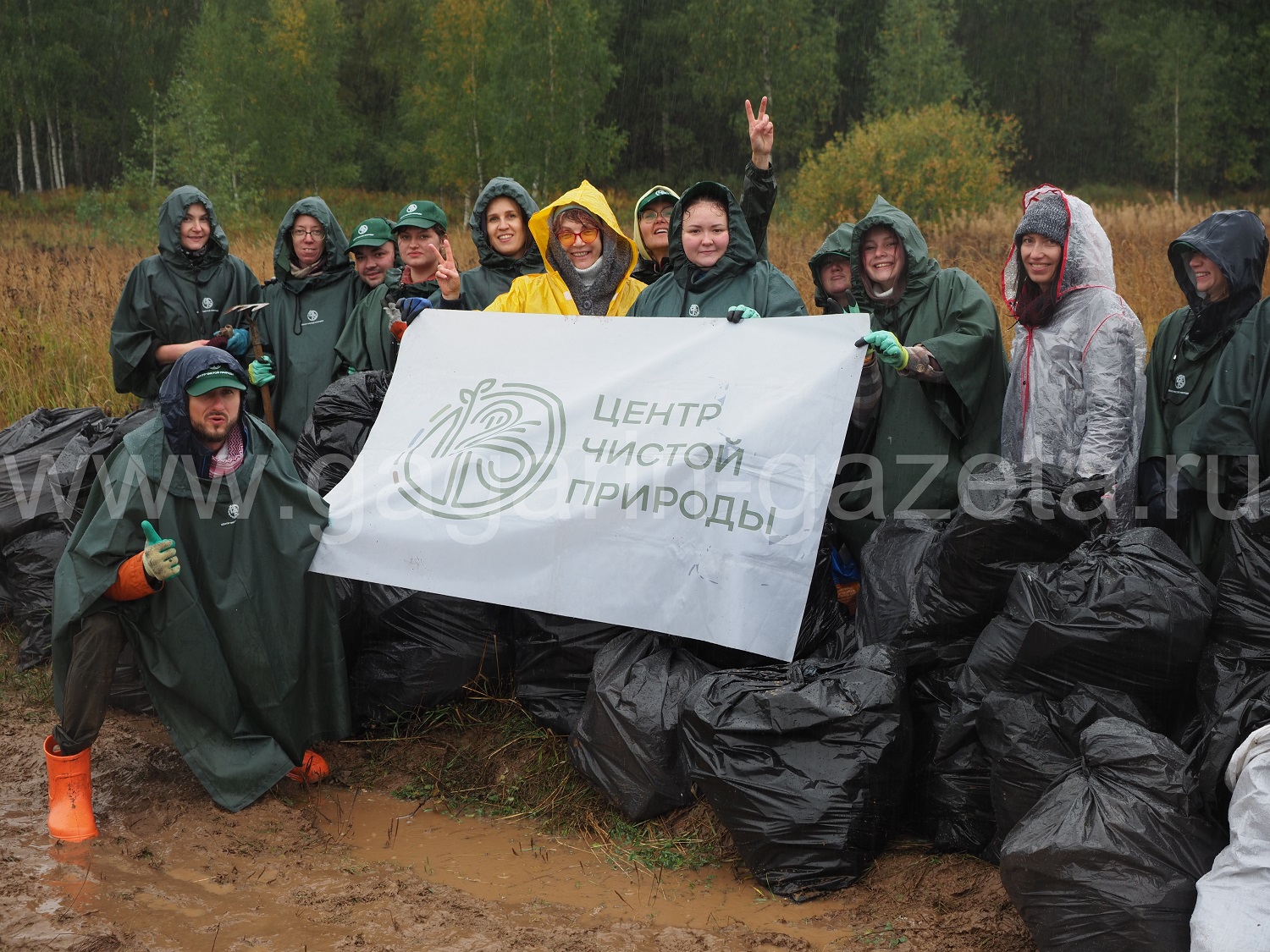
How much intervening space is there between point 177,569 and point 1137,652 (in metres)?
3.01

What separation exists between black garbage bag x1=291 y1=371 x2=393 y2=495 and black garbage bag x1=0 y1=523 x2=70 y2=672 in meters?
1.45

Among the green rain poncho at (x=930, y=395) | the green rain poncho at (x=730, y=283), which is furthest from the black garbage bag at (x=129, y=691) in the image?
the green rain poncho at (x=930, y=395)

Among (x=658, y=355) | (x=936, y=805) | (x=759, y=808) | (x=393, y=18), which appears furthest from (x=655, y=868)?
(x=393, y=18)

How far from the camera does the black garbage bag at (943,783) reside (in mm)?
3396

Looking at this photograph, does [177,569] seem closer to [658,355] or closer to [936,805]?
[658,355]

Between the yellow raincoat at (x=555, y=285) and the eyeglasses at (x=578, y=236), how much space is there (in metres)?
0.07

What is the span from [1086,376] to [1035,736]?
1.33 meters

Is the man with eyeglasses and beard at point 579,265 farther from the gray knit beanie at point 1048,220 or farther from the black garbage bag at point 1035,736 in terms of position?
the black garbage bag at point 1035,736

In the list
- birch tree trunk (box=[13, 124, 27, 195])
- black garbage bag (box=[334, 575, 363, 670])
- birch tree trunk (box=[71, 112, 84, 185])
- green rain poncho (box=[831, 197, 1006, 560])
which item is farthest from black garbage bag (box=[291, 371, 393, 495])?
birch tree trunk (box=[71, 112, 84, 185])

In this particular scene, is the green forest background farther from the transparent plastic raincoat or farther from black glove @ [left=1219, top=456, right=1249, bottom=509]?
black glove @ [left=1219, top=456, right=1249, bottom=509]

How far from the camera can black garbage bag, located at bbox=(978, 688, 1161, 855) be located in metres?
3.10

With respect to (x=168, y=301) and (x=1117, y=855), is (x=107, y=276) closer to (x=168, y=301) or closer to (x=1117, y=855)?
(x=168, y=301)

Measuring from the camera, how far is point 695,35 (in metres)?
30.3

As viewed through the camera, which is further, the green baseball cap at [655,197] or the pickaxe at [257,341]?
the pickaxe at [257,341]
